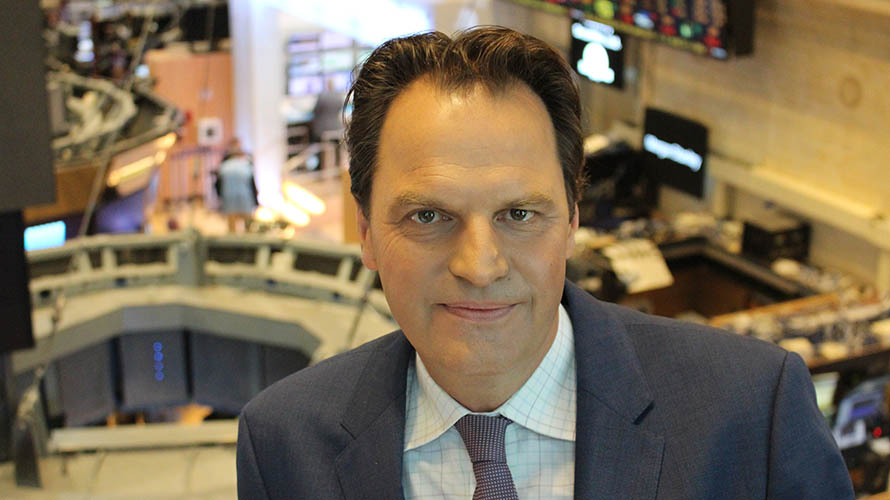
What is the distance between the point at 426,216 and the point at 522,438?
34 cm

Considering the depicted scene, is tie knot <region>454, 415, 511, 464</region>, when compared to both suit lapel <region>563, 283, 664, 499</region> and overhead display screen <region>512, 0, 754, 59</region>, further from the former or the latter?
overhead display screen <region>512, 0, 754, 59</region>

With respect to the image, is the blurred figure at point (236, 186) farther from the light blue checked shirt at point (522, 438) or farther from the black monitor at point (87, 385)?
the light blue checked shirt at point (522, 438)

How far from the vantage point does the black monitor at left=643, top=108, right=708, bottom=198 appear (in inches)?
395

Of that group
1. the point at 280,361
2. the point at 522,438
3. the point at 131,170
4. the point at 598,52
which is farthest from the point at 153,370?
the point at 522,438

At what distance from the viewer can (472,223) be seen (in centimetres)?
136

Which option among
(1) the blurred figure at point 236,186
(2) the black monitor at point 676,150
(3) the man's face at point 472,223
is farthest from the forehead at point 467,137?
(1) the blurred figure at point 236,186

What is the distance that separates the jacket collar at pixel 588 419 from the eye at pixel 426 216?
30 centimetres

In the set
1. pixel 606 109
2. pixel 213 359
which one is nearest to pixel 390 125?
pixel 213 359

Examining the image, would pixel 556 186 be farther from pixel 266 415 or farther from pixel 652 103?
pixel 652 103

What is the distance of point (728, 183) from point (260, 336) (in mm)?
4758

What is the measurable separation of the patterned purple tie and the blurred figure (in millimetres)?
10167

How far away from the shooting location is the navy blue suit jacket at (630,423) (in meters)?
1.44

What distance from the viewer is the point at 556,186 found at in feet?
4.63

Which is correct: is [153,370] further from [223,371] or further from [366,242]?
[366,242]
